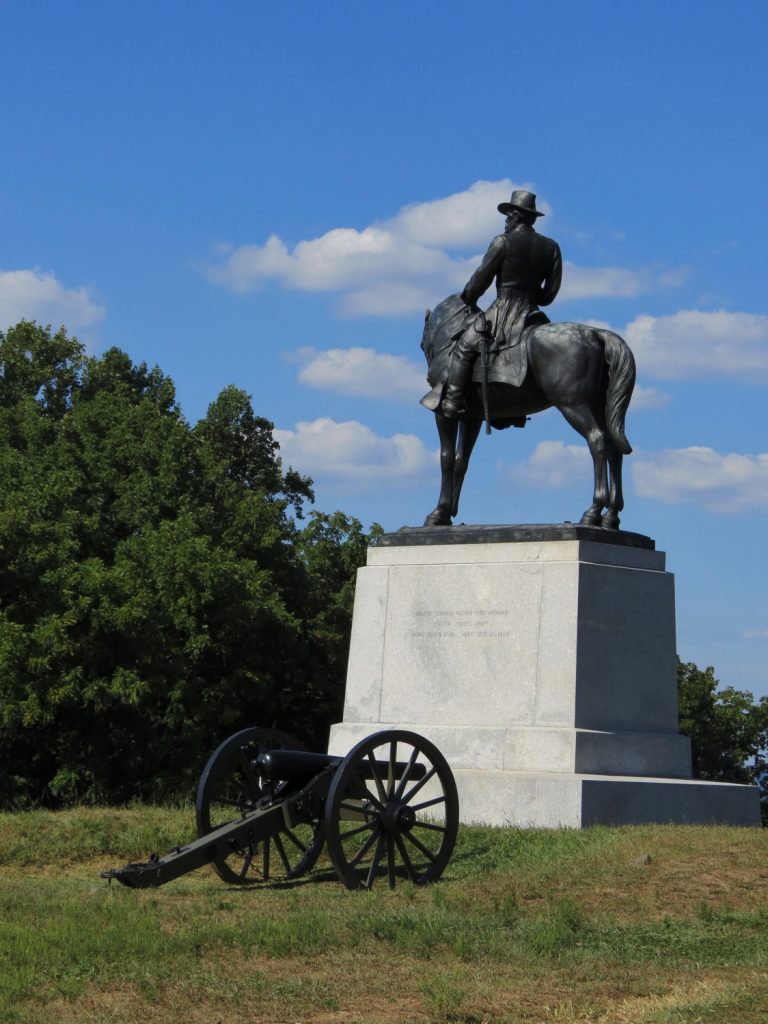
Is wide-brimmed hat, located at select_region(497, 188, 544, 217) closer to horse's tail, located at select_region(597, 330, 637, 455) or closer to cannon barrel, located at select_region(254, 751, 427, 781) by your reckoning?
horse's tail, located at select_region(597, 330, 637, 455)

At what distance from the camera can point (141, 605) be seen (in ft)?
79.0

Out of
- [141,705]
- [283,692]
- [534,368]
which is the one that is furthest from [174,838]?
[283,692]

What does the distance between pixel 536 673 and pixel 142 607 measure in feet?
40.0

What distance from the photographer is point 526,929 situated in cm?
834

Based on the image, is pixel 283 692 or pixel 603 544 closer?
pixel 603 544

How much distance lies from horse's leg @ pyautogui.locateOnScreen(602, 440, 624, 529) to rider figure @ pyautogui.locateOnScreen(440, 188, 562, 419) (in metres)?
1.54

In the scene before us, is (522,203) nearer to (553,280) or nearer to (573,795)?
(553,280)

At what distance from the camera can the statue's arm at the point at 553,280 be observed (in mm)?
14680

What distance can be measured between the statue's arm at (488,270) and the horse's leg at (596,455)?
5.64 ft

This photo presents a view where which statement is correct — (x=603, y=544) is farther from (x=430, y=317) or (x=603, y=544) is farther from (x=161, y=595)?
(x=161, y=595)

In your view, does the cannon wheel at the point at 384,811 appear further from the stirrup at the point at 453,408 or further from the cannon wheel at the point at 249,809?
the stirrup at the point at 453,408

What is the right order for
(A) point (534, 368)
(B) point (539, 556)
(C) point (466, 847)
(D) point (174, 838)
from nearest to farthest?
(C) point (466, 847), (D) point (174, 838), (B) point (539, 556), (A) point (534, 368)

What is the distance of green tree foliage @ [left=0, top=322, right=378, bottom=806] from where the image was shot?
2406 cm

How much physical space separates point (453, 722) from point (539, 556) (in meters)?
1.69
